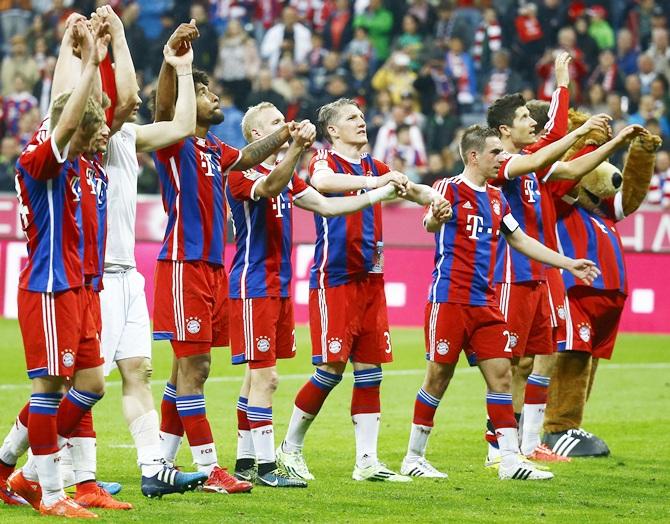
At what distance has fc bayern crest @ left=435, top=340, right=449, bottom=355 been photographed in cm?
858

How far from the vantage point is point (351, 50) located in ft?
79.3

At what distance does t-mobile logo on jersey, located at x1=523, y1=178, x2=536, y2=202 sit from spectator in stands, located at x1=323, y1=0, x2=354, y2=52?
51.1 ft

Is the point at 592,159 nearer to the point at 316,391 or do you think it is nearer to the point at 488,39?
the point at 316,391

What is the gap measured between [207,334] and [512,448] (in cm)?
214

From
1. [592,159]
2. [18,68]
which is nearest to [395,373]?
[592,159]

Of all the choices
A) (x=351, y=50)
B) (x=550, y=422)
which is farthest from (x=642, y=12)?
(x=550, y=422)

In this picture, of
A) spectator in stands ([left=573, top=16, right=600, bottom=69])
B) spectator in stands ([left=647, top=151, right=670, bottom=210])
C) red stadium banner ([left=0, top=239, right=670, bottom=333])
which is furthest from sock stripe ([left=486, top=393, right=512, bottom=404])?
spectator in stands ([left=573, top=16, right=600, bottom=69])

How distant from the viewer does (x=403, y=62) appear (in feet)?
76.3

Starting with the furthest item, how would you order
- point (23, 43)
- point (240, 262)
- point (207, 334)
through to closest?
point (23, 43)
point (240, 262)
point (207, 334)

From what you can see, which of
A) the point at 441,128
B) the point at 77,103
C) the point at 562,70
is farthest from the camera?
the point at 441,128

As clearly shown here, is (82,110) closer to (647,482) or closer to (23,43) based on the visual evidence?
(647,482)

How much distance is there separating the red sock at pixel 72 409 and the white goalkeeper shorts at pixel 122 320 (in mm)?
410

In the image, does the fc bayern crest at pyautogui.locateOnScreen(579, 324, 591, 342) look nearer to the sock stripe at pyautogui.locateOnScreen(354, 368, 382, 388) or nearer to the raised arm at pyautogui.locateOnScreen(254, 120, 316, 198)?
the sock stripe at pyautogui.locateOnScreen(354, 368, 382, 388)

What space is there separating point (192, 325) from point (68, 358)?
1179mm
